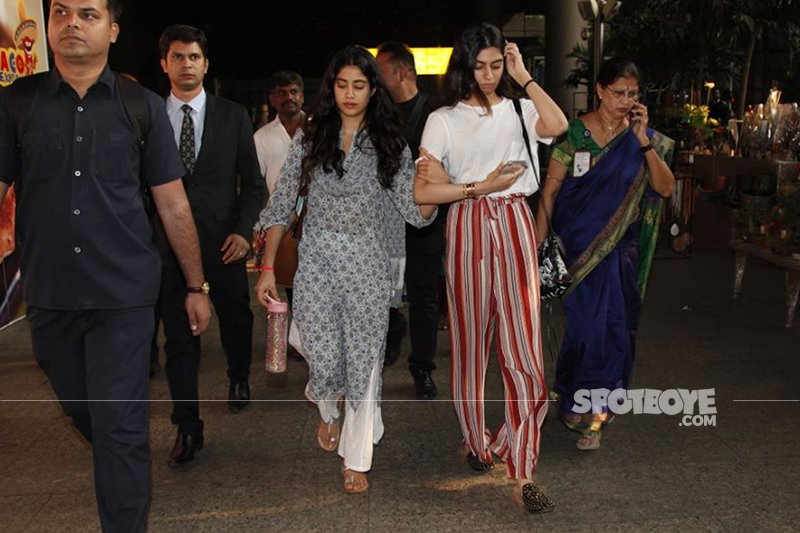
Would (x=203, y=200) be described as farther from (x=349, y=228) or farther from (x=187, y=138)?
(x=349, y=228)

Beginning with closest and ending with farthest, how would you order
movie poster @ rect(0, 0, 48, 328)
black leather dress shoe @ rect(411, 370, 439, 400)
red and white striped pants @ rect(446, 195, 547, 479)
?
red and white striped pants @ rect(446, 195, 547, 479) → black leather dress shoe @ rect(411, 370, 439, 400) → movie poster @ rect(0, 0, 48, 328)

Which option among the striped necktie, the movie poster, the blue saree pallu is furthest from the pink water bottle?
the movie poster

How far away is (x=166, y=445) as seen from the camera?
463 cm

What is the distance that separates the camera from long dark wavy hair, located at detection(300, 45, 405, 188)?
3826 mm

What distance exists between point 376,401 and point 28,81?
189 cm

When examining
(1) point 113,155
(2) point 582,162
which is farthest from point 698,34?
(1) point 113,155

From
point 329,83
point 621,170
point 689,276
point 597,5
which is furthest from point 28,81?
point 597,5

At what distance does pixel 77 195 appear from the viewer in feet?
9.48

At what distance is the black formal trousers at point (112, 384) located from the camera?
2949 mm

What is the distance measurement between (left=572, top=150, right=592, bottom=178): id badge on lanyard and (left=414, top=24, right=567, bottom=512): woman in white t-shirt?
0.50m

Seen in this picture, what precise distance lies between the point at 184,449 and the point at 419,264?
180 centimetres

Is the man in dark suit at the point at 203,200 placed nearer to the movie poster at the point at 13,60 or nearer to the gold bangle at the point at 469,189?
the gold bangle at the point at 469,189

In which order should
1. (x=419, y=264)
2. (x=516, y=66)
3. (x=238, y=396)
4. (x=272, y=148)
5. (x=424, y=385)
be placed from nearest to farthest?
1. (x=516, y=66)
2. (x=238, y=396)
3. (x=424, y=385)
4. (x=419, y=264)
5. (x=272, y=148)

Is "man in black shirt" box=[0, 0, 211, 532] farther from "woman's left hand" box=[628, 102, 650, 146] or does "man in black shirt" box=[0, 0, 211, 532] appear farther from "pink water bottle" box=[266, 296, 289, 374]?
"woman's left hand" box=[628, 102, 650, 146]
